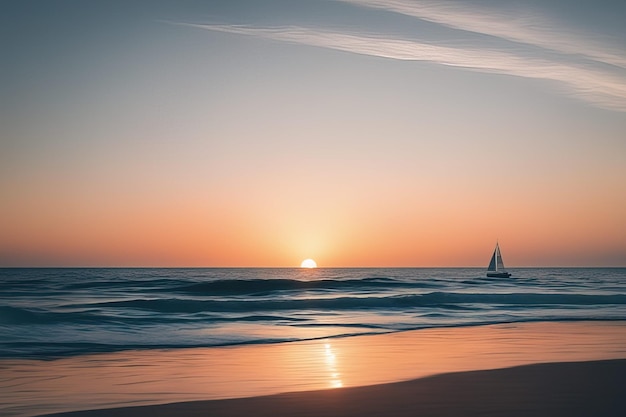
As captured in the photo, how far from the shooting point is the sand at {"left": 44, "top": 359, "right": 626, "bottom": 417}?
7238 mm

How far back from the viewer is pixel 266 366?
36.8 ft

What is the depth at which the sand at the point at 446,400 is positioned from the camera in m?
7.24

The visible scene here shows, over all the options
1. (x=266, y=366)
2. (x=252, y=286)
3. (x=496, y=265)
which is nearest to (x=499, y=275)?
(x=496, y=265)

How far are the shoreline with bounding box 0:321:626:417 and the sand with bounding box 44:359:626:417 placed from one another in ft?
1.35

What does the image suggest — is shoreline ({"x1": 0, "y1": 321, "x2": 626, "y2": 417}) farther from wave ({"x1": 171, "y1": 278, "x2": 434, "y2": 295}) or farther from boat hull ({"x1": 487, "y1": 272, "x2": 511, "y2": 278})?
boat hull ({"x1": 487, "y1": 272, "x2": 511, "y2": 278})

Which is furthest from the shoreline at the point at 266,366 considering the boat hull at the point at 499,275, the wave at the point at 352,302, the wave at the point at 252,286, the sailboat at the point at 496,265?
the sailboat at the point at 496,265

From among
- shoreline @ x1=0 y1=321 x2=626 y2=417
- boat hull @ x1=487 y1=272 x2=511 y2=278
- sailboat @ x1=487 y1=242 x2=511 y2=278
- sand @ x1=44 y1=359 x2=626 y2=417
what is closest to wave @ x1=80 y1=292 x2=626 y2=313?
shoreline @ x1=0 y1=321 x2=626 y2=417

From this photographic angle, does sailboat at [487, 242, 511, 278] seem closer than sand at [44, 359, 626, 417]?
No

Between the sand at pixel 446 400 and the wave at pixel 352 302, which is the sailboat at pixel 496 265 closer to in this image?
the wave at pixel 352 302

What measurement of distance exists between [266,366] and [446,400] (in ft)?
13.3

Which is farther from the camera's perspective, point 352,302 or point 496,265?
point 496,265

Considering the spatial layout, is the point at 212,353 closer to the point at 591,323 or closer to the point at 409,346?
the point at 409,346

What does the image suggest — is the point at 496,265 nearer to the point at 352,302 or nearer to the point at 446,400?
the point at 352,302

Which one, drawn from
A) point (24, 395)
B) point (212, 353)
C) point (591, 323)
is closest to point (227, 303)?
point (591, 323)
